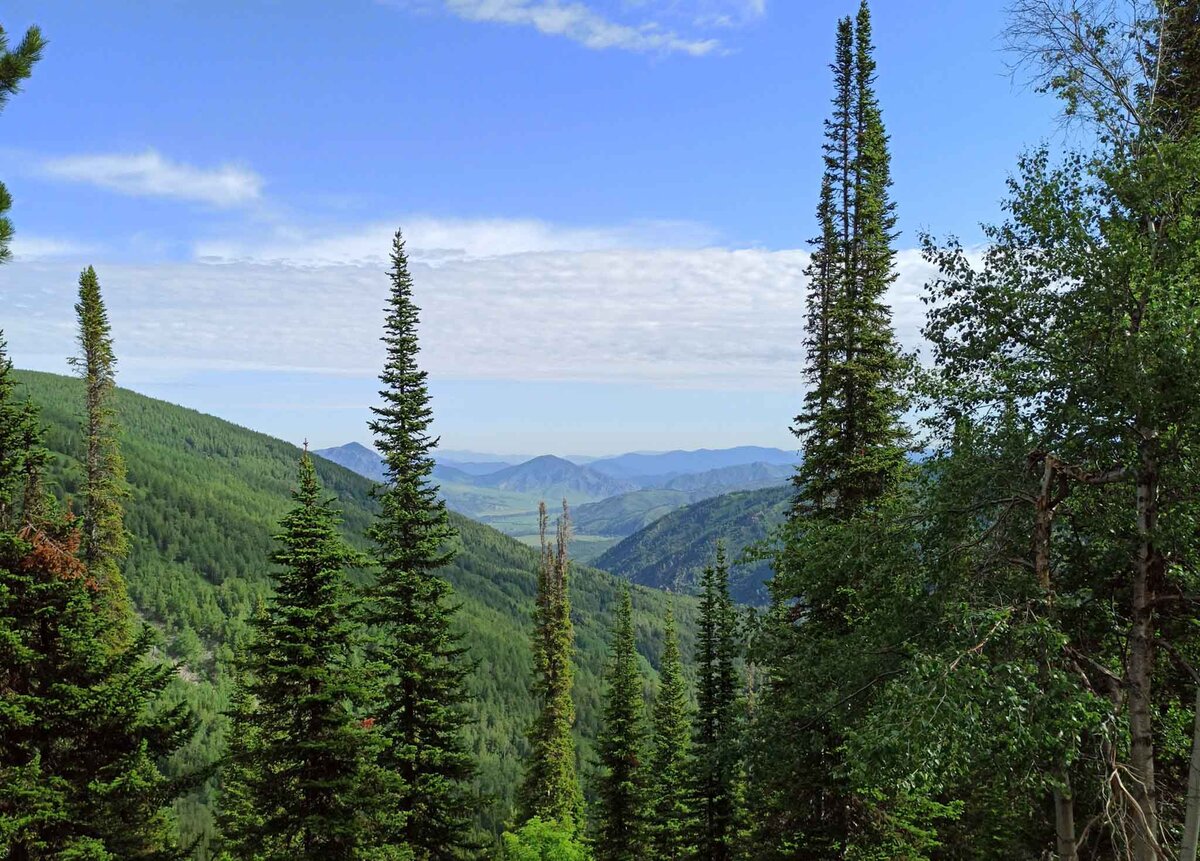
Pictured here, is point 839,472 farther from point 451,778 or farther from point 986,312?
point 451,778

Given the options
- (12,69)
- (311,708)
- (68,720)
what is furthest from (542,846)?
(12,69)

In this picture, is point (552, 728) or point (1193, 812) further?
point (552, 728)

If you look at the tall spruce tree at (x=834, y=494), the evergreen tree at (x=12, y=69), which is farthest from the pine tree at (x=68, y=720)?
the tall spruce tree at (x=834, y=494)

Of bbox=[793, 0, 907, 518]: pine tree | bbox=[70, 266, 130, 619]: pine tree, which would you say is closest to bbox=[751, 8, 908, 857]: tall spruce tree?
bbox=[793, 0, 907, 518]: pine tree

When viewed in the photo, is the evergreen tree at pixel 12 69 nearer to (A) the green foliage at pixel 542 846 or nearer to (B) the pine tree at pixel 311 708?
(B) the pine tree at pixel 311 708

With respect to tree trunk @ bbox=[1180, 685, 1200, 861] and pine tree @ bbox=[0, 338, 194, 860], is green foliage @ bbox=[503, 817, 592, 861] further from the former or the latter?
tree trunk @ bbox=[1180, 685, 1200, 861]

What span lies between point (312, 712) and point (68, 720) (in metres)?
4.58

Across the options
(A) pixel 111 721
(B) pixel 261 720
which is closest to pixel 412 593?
(B) pixel 261 720

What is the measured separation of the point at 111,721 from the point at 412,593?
8.40 meters

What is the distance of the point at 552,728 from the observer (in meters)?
40.0

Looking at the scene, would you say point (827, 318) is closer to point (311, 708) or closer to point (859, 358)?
point (859, 358)

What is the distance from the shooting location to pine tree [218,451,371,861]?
14.8 meters

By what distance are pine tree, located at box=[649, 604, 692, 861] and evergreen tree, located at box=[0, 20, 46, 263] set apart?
2902 cm

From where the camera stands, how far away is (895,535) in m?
10.5
